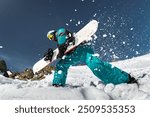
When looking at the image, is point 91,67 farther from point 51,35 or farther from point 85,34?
point 51,35

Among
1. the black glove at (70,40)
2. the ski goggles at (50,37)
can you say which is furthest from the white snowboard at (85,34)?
the ski goggles at (50,37)

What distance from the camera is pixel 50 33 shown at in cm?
648

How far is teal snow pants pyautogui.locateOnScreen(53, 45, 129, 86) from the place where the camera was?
604 cm

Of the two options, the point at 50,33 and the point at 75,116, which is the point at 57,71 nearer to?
the point at 50,33

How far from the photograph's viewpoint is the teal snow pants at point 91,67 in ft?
19.8

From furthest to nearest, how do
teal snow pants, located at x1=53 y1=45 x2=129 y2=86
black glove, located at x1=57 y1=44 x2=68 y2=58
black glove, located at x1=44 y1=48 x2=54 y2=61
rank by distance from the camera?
black glove, located at x1=44 y1=48 x2=54 y2=61
black glove, located at x1=57 y1=44 x2=68 y2=58
teal snow pants, located at x1=53 y1=45 x2=129 y2=86

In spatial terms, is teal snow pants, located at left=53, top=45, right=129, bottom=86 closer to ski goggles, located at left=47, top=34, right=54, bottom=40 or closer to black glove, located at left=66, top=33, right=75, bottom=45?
black glove, located at left=66, top=33, right=75, bottom=45

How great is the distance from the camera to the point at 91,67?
607 centimetres

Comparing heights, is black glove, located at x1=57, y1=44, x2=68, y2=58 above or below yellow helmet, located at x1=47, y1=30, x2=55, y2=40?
below

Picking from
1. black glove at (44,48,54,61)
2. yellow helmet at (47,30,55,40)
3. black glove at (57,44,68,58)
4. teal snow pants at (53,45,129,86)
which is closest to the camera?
teal snow pants at (53,45,129,86)

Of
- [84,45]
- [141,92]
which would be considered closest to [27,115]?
[141,92]

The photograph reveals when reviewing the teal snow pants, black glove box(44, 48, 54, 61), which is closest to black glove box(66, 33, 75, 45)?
the teal snow pants

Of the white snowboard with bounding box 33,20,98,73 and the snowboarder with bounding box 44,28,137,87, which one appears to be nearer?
the snowboarder with bounding box 44,28,137,87

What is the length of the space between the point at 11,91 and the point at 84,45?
156 cm
